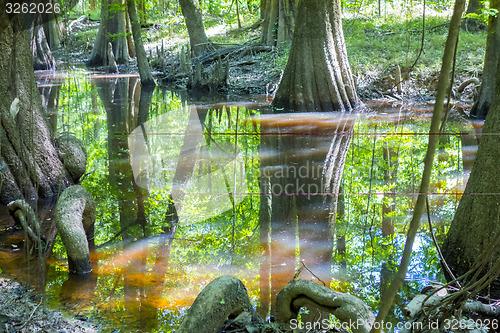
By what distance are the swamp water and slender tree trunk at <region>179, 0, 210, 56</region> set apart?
10.1 metres

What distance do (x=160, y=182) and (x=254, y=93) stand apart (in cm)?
1042

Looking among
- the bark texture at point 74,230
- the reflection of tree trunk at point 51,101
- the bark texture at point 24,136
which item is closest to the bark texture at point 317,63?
the reflection of tree trunk at point 51,101

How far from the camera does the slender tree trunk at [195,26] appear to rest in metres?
21.5

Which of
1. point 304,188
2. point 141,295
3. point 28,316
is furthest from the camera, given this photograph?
point 304,188

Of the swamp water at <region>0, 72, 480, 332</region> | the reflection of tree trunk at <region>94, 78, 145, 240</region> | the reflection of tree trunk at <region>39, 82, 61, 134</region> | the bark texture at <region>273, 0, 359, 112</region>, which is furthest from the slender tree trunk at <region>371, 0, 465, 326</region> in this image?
the bark texture at <region>273, 0, 359, 112</region>

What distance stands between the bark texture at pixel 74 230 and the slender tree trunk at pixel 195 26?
1744cm

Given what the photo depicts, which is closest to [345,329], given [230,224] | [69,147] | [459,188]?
[230,224]

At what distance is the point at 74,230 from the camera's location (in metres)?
4.63

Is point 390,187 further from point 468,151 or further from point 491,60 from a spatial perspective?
point 491,60

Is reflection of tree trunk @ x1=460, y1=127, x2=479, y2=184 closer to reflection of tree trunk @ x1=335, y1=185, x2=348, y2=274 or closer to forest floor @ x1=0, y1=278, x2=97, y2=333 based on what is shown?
reflection of tree trunk @ x1=335, y1=185, x2=348, y2=274

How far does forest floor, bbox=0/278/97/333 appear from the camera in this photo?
331 centimetres

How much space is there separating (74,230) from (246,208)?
2409 millimetres

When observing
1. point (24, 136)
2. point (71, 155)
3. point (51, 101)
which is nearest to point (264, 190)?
point (71, 155)

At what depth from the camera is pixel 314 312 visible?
3.58 meters
